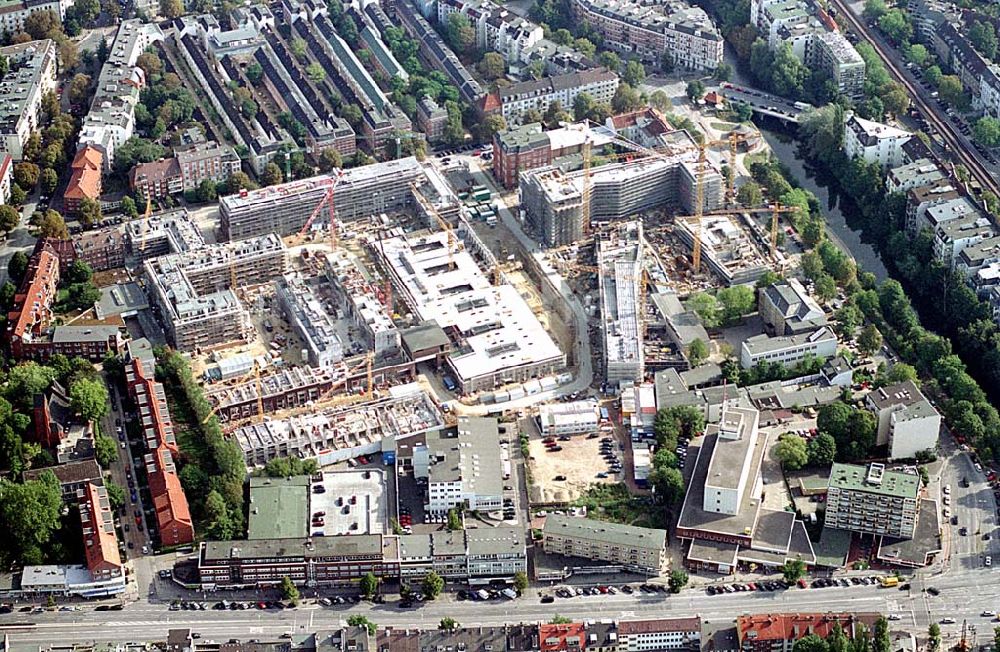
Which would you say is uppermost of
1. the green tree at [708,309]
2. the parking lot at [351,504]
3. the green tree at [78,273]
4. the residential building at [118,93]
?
the residential building at [118,93]

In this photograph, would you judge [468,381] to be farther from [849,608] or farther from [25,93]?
[25,93]

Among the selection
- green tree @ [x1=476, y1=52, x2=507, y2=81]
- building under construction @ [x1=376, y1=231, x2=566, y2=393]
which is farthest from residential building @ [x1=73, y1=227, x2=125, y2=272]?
green tree @ [x1=476, y1=52, x2=507, y2=81]

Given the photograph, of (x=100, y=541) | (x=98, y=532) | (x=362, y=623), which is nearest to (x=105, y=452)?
(x=98, y=532)

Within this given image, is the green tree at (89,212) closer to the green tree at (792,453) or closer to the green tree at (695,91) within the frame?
the green tree at (695,91)

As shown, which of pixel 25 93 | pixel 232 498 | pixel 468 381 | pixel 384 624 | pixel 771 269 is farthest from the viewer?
pixel 25 93

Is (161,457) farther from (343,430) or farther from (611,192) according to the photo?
(611,192)

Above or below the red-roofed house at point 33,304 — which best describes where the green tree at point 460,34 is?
above

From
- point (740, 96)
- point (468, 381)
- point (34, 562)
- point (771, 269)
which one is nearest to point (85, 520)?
point (34, 562)

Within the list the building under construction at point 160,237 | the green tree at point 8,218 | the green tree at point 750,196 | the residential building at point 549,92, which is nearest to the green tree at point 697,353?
the green tree at point 750,196
